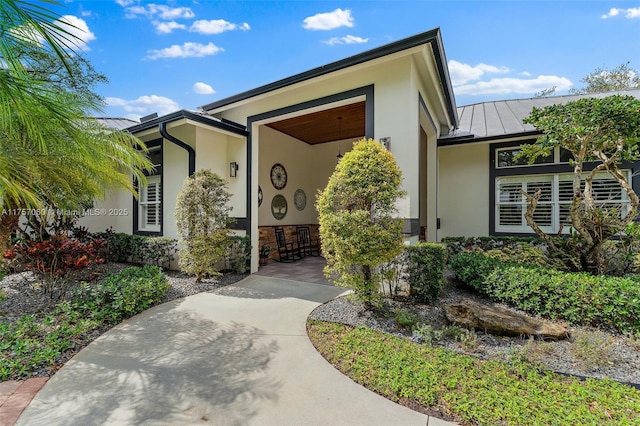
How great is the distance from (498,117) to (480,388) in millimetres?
9561

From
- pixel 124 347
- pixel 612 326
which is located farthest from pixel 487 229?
pixel 124 347

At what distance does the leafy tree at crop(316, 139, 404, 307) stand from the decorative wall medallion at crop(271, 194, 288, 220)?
17.9 feet

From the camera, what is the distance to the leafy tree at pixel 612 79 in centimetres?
1670

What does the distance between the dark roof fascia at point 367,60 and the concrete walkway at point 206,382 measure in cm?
466

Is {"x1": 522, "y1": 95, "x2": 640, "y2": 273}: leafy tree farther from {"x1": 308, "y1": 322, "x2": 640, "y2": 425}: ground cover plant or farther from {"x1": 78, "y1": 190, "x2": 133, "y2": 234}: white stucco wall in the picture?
{"x1": 78, "y1": 190, "x2": 133, "y2": 234}: white stucco wall

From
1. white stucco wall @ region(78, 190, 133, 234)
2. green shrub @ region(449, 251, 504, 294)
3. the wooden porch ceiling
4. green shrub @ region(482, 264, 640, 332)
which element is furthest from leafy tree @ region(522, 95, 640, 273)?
white stucco wall @ region(78, 190, 133, 234)

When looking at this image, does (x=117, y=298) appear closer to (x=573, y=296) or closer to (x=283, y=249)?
(x=283, y=249)

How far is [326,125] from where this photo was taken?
29.6 ft

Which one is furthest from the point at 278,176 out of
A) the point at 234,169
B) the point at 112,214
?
the point at 112,214

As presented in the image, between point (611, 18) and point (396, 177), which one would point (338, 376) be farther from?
point (611, 18)

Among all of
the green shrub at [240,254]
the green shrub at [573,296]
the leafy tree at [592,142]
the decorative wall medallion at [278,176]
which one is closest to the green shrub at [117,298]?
the green shrub at [240,254]

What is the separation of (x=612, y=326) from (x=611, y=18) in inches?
284

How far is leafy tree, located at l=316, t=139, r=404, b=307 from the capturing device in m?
4.05

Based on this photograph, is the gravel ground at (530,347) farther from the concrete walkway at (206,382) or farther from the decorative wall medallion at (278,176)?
the decorative wall medallion at (278,176)
